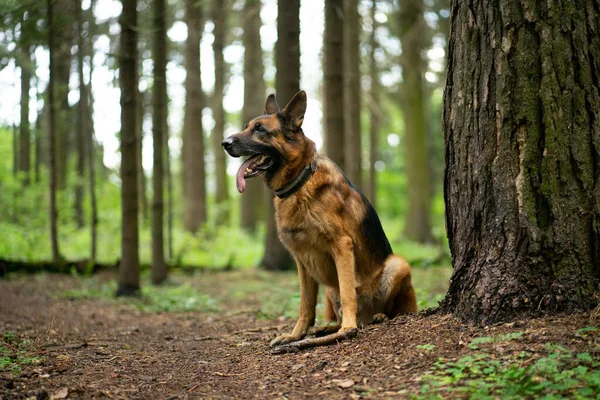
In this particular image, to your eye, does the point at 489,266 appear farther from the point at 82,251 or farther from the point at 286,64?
the point at 82,251

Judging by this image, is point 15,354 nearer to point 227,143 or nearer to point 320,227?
point 227,143

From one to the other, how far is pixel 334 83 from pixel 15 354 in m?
8.70

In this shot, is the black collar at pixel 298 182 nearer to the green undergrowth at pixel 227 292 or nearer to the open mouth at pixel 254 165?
the open mouth at pixel 254 165

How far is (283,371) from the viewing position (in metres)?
4.41

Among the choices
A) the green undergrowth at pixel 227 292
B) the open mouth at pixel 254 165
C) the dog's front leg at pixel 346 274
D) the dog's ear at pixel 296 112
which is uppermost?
the dog's ear at pixel 296 112

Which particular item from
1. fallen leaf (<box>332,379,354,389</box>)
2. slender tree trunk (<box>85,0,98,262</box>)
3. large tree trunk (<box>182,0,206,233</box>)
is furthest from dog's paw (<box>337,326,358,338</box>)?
large tree trunk (<box>182,0,206,233</box>)

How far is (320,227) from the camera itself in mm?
5121

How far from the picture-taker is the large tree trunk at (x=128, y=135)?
9547 mm

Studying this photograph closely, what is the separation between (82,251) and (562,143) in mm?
14872

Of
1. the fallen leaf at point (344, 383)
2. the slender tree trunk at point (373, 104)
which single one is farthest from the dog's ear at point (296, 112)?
the slender tree trunk at point (373, 104)

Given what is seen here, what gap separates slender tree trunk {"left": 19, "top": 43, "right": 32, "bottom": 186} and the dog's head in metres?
11.8

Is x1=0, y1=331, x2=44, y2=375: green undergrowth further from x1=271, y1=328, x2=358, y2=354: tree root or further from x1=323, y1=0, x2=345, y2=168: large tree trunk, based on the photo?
x1=323, y1=0, x2=345, y2=168: large tree trunk

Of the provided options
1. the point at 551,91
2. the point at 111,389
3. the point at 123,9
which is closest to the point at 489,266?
the point at 551,91

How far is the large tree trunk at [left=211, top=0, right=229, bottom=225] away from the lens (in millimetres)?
18766
